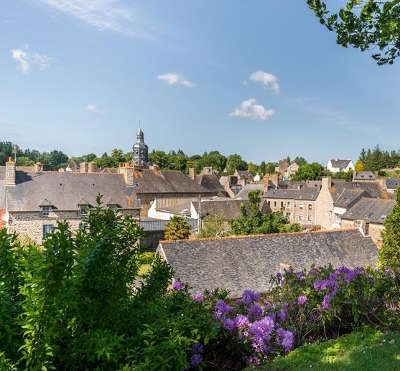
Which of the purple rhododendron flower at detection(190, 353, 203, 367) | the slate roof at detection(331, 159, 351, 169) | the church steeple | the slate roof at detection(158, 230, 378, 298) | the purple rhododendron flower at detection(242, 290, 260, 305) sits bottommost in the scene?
the slate roof at detection(158, 230, 378, 298)

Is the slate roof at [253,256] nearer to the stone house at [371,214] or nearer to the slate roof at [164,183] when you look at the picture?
the stone house at [371,214]

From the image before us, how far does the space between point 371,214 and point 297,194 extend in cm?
1710

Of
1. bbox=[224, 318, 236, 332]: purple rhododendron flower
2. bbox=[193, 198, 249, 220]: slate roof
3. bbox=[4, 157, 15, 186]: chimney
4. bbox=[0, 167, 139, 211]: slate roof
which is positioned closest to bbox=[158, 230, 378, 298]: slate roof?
bbox=[224, 318, 236, 332]: purple rhododendron flower

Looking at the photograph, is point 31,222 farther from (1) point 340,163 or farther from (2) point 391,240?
(1) point 340,163

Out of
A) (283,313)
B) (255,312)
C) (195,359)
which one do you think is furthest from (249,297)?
(195,359)

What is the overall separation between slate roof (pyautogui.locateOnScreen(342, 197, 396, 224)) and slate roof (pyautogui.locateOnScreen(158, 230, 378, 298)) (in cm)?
1574

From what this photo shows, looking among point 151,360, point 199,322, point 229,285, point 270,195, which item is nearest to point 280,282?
point 199,322

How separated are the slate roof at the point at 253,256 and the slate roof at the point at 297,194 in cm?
3050

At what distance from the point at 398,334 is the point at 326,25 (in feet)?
18.9

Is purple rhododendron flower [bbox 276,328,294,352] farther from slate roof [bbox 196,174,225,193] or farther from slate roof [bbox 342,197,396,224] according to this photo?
slate roof [bbox 196,174,225,193]

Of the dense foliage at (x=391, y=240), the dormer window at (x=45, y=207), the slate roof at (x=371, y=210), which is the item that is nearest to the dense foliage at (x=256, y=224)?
the dense foliage at (x=391, y=240)

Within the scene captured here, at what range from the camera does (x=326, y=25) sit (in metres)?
6.32

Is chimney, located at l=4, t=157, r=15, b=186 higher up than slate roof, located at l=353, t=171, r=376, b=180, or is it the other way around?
slate roof, located at l=353, t=171, r=376, b=180

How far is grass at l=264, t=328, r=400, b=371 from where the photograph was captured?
5.31m
